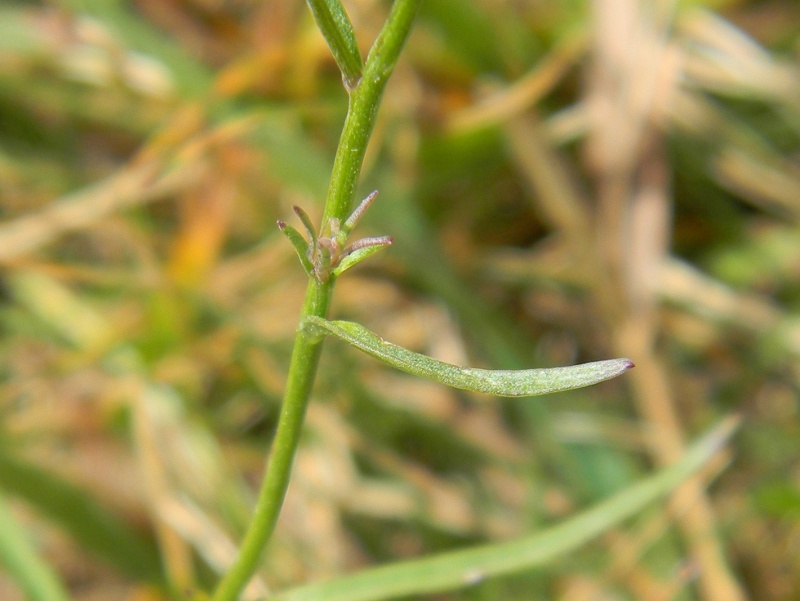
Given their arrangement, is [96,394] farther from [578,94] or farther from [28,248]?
[578,94]

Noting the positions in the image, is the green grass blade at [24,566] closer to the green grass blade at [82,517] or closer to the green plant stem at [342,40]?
the green grass blade at [82,517]

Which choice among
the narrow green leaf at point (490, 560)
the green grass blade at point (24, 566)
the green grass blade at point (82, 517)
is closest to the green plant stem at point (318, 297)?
the narrow green leaf at point (490, 560)

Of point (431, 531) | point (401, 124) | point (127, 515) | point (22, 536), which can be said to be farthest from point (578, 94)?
point (22, 536)

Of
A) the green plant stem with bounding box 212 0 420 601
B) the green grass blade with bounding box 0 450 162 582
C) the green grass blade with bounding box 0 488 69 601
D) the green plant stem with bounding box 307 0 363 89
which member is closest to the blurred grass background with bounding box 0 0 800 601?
the green grass blade with bounding box 0 450 162 582

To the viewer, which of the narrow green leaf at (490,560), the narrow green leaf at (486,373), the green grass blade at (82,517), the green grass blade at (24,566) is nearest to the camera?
the narrow green leaf at (486,373)

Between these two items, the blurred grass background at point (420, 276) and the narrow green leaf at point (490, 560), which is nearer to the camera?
the narrow green leaf at point (490, 560)

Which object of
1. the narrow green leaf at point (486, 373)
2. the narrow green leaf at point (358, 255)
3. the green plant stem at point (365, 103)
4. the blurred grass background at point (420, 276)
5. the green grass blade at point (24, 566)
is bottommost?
the narrow green leaf at point (486, 373)

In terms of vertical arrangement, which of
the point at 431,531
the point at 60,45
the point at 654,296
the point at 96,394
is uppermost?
the point at 60,45

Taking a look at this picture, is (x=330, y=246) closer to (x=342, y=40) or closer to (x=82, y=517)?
(x=342, y=40)
